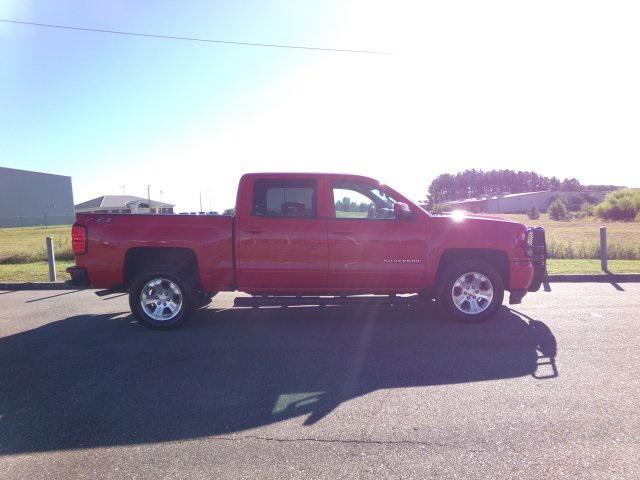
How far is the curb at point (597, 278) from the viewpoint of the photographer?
366 inches

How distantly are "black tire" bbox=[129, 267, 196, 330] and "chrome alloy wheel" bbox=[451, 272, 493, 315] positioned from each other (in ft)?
11.9

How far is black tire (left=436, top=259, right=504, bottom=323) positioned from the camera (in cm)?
575

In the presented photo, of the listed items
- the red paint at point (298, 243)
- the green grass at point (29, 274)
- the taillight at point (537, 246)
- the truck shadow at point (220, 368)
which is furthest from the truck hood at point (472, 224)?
the green grass at point (29, 274)

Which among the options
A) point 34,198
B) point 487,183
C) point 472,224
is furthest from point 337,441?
point 487,183

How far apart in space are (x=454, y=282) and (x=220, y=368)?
3295 mm

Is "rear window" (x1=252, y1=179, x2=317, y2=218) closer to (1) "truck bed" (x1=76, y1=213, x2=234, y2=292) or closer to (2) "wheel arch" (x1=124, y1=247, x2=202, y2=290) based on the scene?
(1) "truck bed" (x1=76, y1=213, x2=234, y2=292)

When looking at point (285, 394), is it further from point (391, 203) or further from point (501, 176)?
point (501, 176)

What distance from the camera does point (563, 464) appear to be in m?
2.64

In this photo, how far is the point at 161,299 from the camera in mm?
5770

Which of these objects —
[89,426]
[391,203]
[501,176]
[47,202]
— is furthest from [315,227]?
[501,176]

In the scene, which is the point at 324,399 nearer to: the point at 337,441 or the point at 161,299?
→ the point at 337,441

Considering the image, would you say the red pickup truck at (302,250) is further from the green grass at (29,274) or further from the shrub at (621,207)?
the shrub at (621,207)

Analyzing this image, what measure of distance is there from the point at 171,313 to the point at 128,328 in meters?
0.68

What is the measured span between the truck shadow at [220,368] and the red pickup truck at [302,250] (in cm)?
50
